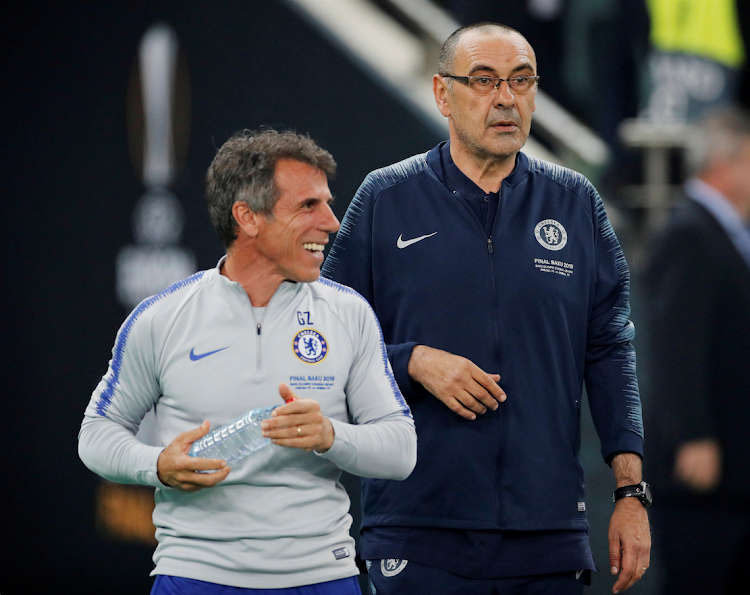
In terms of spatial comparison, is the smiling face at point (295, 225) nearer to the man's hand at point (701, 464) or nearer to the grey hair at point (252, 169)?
the grey hair at point (252, 169)

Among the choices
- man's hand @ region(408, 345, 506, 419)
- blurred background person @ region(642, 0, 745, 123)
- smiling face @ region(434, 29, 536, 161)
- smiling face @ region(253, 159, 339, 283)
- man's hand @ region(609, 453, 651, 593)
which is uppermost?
blurred background person @ region(642, 0, 745, 123)

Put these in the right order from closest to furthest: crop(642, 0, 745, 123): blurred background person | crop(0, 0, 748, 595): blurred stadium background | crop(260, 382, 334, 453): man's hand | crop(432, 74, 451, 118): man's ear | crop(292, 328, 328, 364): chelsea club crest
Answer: crop(260, 382, 334, 453): man's hand
crop(292, 328, 328, 364): chelsea club crest
crop(432, 74, 451, 118): man's ear
crop(642, 0, 745, 123): blurred background person
crop(0, 0, 748, 595): blurred stadium background

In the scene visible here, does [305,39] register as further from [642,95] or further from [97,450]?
[97,450]

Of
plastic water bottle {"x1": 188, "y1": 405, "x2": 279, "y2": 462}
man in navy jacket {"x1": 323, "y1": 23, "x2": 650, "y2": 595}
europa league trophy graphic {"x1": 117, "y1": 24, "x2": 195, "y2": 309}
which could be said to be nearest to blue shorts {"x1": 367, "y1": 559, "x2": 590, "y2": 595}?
man in navy jacket {"x1": 323, "y1": 23, "x2": 650, "y2": 595}

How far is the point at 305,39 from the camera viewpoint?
4012mm

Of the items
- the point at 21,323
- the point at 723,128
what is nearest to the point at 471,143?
the point at 723,128

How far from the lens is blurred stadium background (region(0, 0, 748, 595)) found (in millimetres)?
3930

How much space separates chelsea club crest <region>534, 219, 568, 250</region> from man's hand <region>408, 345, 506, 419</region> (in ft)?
0.98

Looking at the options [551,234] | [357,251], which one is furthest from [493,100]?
[357,251]

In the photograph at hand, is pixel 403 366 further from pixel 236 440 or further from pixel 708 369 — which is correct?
pixel 708 369

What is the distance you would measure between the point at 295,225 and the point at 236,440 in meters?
0.36

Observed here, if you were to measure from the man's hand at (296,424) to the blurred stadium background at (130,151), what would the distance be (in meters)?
2.48

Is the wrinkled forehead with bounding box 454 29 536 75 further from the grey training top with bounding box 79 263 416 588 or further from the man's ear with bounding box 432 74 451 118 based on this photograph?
the grey training top with bounding box 79 263 416 588

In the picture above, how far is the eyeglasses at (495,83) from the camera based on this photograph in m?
1.89
